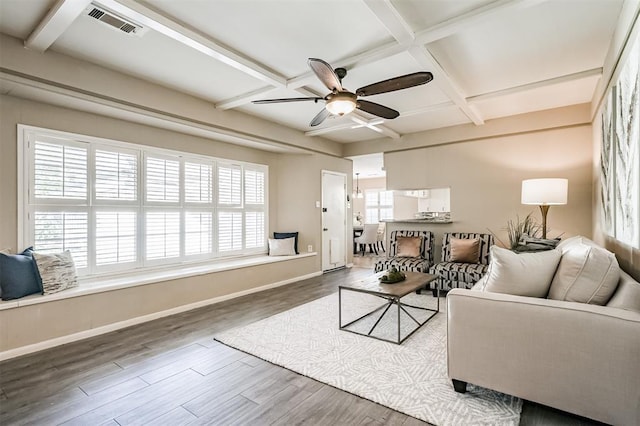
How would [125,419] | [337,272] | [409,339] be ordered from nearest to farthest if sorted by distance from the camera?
1. [125,419]
2. [409,339]
3. [337,272]

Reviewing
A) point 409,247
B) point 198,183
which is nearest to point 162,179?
point 198,183

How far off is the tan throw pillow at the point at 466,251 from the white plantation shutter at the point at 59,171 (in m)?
4.92

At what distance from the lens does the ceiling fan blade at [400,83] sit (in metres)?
2.43

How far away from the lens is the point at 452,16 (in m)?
2.38

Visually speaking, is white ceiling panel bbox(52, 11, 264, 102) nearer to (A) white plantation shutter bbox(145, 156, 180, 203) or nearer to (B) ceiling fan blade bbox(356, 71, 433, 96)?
(A) white plantation shutter bbox(145, 156, 180, 203)

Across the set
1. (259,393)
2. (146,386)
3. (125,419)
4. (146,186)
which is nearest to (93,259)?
(146,186)

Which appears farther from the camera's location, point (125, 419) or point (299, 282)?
point (299, 282)

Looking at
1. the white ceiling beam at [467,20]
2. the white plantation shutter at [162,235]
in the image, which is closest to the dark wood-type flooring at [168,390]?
the white plantation shutter at [162,235]

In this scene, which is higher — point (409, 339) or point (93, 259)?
point (93, 259)

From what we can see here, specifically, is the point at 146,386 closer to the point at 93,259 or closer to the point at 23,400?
the point at 23,400

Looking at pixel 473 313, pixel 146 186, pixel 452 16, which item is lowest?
pixel 473 313

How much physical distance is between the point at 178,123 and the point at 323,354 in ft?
10.5

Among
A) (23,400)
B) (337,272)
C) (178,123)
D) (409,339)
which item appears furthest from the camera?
(337,272)

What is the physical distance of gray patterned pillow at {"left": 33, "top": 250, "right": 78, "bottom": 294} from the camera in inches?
116
